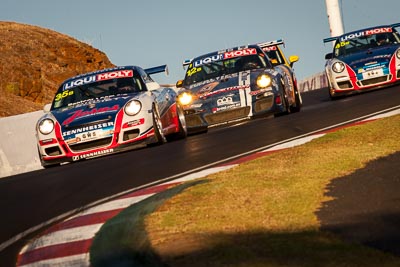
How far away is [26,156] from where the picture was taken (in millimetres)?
15695

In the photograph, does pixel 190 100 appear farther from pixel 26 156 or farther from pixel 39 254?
pixel 39 254

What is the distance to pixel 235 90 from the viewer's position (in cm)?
1405

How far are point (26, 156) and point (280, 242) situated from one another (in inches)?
434

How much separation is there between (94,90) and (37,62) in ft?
127

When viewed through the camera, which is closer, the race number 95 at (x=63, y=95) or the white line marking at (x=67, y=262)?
the white line marking at (x=67, y=262)

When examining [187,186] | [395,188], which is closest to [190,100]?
[187,186]

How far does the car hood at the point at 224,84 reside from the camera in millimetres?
14125

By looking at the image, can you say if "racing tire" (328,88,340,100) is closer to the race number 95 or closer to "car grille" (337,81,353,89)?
"car grille" (337,81,353,89)

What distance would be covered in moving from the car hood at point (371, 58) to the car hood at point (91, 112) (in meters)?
5.87

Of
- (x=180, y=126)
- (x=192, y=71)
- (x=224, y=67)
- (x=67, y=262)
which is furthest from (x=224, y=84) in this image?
(x=67, y=262)

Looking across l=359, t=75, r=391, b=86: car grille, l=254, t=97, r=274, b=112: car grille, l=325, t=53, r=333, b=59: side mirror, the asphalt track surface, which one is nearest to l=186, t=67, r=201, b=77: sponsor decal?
the asphalt track surface

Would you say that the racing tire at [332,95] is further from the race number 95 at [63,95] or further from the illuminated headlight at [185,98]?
the race number 95 at [63,95]

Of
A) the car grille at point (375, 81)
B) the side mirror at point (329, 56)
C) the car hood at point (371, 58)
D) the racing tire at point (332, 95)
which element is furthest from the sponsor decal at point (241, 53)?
the side mirror at point (329, 56)

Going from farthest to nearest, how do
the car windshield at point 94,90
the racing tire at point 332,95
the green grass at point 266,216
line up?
the racing tire at point 332,95 < the car windshield at point 94,90 < the green grass at point 266,216
